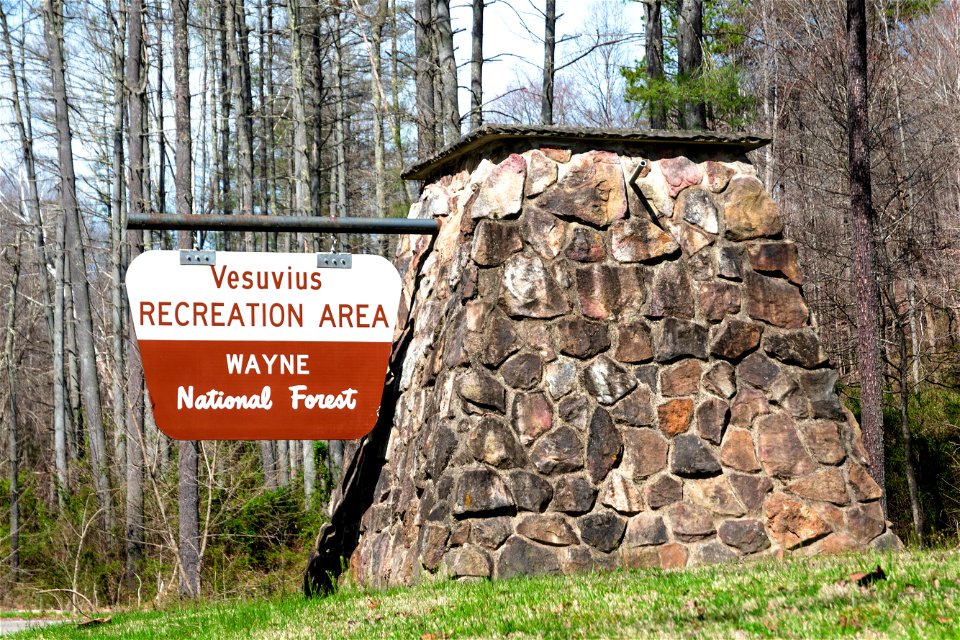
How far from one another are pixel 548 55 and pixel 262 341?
1374cm

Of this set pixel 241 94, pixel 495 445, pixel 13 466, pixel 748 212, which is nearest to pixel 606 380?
pixel 495 445

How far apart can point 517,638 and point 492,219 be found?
135 inches

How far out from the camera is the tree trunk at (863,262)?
534 inches

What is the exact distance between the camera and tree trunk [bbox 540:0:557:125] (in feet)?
62.2

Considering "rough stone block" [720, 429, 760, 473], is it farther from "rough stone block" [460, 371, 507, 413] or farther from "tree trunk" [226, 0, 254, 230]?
"tree trunk" [226, 0, 254, 230]

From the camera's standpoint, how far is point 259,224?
7.64 metres

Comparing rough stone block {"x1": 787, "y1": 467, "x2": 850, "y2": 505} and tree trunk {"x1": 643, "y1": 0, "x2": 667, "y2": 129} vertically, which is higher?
tree trunk {"x1": 643, "y1": 0, "x2": 667, "y2": 129}

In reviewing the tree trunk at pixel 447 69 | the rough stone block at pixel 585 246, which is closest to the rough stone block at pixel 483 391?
the rough stone block at pixel 585 246

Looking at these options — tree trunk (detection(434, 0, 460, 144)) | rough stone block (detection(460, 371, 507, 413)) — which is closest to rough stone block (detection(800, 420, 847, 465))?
rough stone block (detection(460, 371, 507, 413))

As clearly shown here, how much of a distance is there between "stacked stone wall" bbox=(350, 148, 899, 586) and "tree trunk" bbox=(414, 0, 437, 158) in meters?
9.25

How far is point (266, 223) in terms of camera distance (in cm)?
762

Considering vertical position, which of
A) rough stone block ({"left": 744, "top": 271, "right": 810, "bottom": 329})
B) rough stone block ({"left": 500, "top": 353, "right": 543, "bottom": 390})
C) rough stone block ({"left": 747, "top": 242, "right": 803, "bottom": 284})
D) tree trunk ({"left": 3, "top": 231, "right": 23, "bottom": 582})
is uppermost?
rough stone block ({"left": 747, "top": 242, "right": 803, "bottom": 284})

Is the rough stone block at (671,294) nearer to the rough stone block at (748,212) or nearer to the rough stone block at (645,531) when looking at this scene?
the rough stone block at (748,212)

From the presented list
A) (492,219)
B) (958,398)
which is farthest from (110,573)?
(958,398)
